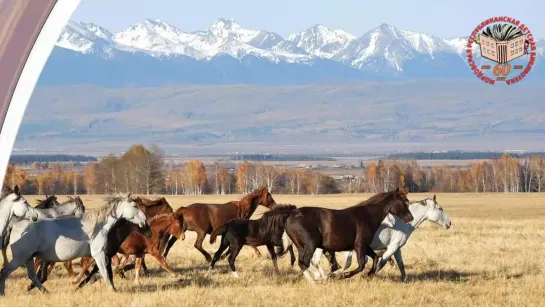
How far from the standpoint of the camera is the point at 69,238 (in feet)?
33.8

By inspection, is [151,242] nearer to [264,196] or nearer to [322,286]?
[322,286]

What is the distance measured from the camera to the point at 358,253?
457 inches

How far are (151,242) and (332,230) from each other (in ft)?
8.32

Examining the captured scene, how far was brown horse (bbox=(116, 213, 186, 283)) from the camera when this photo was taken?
1199 centimetres

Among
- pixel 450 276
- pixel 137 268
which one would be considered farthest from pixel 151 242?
pixel 450 276

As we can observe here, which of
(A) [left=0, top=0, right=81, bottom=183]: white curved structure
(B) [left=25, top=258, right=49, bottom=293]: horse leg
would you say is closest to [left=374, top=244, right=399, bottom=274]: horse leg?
(B) [left=25, top=258, right=49, bottom=293]: horse leg

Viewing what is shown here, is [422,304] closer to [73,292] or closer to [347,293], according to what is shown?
[347,293]

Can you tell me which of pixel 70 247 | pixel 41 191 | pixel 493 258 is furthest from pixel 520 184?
pixel 70 247

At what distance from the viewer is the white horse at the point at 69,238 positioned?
991cm

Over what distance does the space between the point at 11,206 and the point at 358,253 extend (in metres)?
4.51

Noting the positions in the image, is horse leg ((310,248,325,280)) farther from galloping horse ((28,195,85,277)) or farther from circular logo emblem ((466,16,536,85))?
circular logo emblem ((466,16,536,85))

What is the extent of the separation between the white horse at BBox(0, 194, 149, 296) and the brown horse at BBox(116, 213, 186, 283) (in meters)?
1.06

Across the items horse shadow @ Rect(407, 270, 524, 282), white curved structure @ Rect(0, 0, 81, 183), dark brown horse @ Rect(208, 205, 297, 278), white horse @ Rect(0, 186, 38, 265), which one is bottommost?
horse shadow @ Rect(407, 270, 524, 282)

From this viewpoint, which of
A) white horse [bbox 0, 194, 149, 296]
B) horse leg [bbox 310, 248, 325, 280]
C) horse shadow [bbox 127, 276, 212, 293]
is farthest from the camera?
horse leg [bbox 310, 248, 325, 280]
